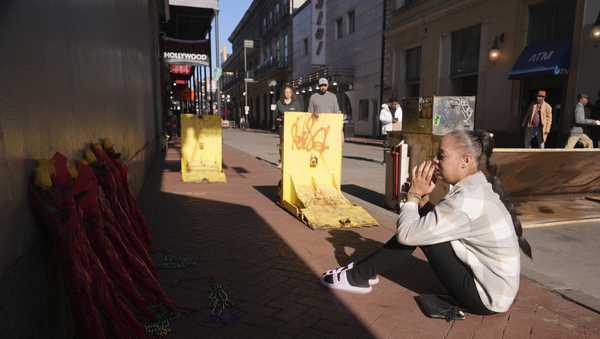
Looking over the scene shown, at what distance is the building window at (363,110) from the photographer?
25.9 metres

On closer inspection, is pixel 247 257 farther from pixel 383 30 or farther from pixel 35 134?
pixel 383 30

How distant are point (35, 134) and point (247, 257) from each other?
236 cm

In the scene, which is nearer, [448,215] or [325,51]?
[448,215]

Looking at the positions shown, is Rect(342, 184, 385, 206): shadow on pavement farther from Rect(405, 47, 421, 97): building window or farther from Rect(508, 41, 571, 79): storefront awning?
Rect(405, 47, 421, 97): building window

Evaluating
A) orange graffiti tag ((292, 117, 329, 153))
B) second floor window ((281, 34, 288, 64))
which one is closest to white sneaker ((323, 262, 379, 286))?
orange graffiti tag ((292, 117, 329, 153))

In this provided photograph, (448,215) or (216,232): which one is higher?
(448,215)

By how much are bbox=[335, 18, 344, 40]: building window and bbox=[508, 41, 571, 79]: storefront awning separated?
16.4 m

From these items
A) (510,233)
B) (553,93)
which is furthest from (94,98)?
(553,93)

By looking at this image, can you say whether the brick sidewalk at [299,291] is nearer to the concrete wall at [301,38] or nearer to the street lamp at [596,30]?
the street lamp at [596,30]

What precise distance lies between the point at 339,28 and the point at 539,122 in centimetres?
2139

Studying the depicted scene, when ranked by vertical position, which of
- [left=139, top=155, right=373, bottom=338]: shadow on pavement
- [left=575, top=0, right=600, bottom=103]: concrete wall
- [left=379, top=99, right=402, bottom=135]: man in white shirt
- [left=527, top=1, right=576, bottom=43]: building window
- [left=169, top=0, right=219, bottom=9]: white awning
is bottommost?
[left=139, top=155, right=373, bottom=338]: shadow on pavement

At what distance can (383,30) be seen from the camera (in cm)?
2345

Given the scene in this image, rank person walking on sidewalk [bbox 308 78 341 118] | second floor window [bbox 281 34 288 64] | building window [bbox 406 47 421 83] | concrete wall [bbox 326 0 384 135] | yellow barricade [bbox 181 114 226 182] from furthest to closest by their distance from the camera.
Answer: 1. second floor window [bbox 281 34 288 64]
2. concrete wall [bbox 326 0 384 135]
3. building window [bbox 406 47 421 83]
4. yellow barricade [bbox 181 114 226 182]
5. person walking on sidewalk [bbox 308 78 341 118]

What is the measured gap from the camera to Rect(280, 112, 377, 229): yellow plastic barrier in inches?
219
